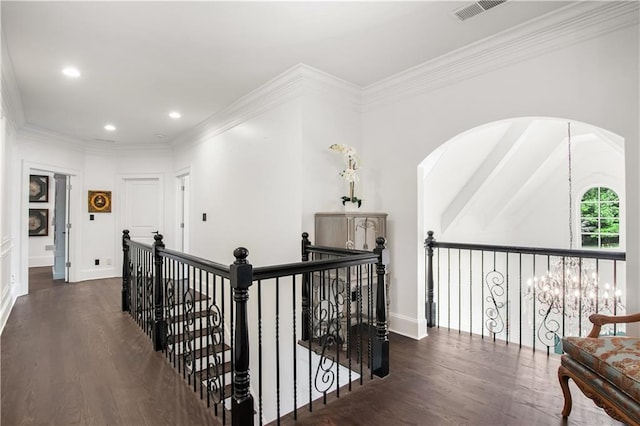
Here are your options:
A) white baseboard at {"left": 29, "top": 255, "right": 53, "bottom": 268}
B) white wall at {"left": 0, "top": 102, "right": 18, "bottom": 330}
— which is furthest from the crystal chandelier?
white baseboard at {"left": 29, "top": 255, "right": 53, "bottom": 268}

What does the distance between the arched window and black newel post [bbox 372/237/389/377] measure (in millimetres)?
5242

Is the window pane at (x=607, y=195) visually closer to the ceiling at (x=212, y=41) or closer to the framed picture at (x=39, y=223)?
the ceiling at (x=212, y=41)

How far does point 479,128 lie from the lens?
10.1 ft

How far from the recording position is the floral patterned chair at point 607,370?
160 cm

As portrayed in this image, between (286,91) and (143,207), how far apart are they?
493 centimetres

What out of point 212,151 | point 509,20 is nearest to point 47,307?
point 212,151

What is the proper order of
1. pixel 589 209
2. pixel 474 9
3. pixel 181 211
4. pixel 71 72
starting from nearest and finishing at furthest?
pixel 474 9, pixel 71 72, pixel 589 209, pixel 181 211

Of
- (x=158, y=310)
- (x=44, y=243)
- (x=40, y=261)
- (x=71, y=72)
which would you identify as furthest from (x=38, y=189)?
(x=158, y=310)

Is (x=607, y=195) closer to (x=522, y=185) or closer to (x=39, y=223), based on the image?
(x=522, y=185)

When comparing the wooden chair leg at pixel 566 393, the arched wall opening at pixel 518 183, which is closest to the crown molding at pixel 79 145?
the arched wall opening at pixel 518 183

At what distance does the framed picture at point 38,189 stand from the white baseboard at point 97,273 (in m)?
2.86

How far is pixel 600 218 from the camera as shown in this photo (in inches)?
224

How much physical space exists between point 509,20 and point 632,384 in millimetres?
2537

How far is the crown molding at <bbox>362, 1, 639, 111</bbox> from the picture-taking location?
7.75 feet
